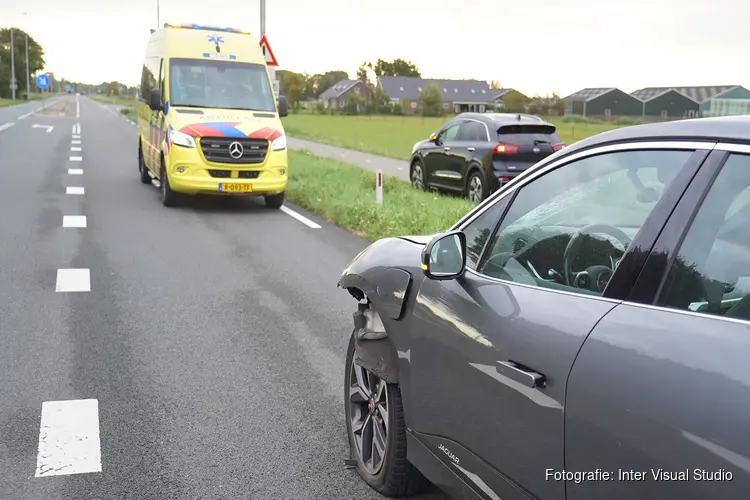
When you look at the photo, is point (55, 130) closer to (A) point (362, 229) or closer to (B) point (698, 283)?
(A) point (362, 229)

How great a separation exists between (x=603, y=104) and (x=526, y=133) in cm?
6890

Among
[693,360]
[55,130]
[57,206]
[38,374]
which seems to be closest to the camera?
[693,360]

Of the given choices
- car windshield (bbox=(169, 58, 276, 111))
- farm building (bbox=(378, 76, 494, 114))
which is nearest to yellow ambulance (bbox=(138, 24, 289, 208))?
car windshield (bbox=(169, 58, 276, 111))

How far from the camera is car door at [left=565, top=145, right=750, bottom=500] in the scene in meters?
1.87

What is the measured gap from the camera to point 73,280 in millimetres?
8359

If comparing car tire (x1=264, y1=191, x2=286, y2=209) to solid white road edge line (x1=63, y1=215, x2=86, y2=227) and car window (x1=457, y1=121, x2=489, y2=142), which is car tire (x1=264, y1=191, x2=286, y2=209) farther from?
car window (x1=457, y1=121, x2=489, y2=142)

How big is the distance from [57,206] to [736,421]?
43.6 ft

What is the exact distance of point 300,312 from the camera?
24.0 ft

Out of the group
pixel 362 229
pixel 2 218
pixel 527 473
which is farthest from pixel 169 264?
pixel 527 473

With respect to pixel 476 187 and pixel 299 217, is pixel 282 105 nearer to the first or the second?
pixel 299 217

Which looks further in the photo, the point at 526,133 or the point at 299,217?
the point at 526,133

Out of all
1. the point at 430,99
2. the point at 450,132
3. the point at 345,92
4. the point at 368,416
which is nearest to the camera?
the point at 368,416

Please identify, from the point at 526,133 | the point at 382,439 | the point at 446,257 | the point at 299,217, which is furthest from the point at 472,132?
the point at 446,257

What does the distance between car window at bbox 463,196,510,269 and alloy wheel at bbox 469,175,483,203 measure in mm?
12510
